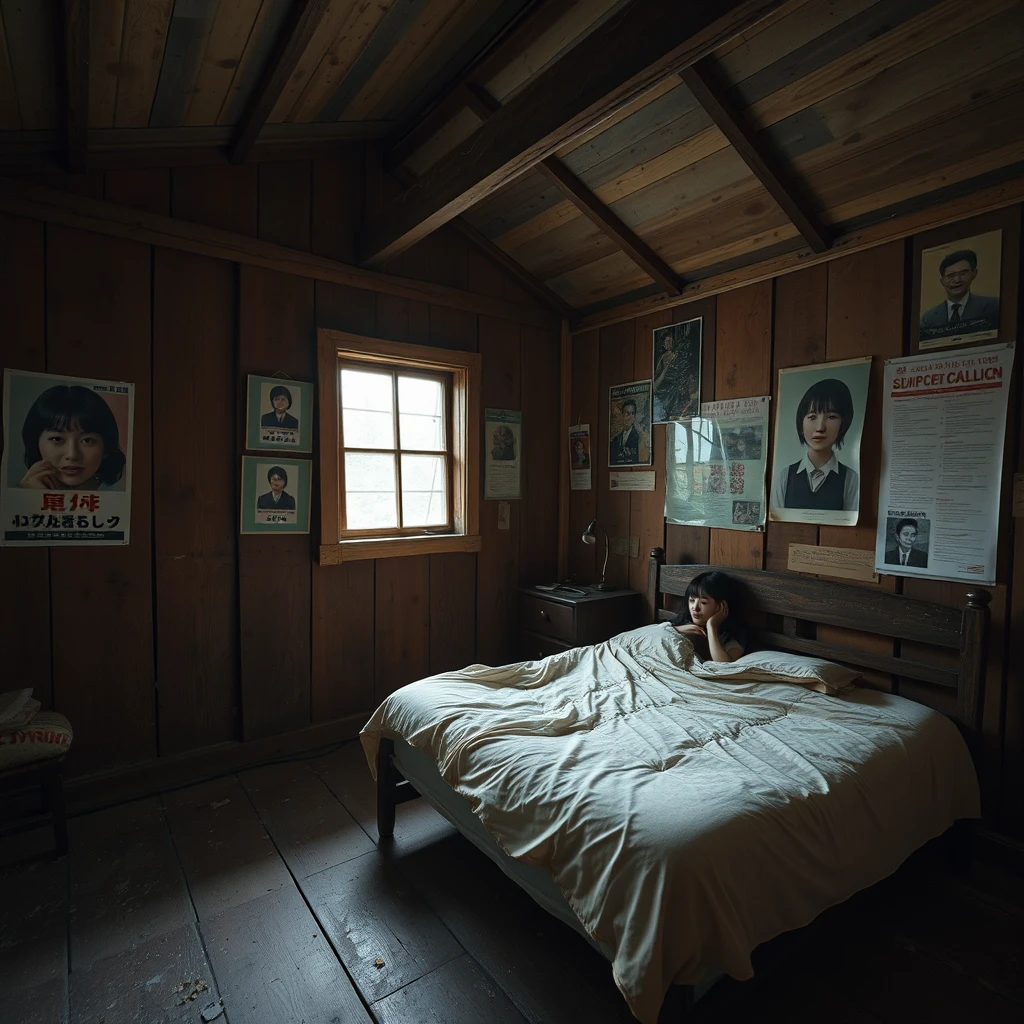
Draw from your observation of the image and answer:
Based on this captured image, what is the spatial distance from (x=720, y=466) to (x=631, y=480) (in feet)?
1.93

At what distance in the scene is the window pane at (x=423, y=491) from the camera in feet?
10.9

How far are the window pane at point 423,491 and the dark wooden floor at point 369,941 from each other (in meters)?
1.59

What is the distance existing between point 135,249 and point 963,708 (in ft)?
11.6

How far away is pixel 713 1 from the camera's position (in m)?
1.47

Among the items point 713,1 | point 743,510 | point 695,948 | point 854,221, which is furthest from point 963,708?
point 713,1

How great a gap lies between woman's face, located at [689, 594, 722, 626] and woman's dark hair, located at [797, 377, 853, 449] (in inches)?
31.5

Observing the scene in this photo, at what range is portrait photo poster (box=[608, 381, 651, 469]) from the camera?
132 inches

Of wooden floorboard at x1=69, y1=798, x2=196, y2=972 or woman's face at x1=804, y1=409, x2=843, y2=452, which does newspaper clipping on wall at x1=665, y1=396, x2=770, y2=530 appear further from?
wooden floorboard at x1=69, y1=798, x2=196, y2=972

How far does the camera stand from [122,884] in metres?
1.94

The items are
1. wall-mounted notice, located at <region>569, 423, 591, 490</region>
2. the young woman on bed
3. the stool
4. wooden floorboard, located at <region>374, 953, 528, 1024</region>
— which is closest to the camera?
wooden floorboard, located at <region>374, 953, 528, 1024</region>

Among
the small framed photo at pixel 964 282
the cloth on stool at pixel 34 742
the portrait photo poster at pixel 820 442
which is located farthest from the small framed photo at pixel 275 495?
the small framed photo at pixel 964 282

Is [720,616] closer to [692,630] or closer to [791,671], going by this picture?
[692,630]

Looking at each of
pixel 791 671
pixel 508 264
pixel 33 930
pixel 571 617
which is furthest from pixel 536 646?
pixel 33 930

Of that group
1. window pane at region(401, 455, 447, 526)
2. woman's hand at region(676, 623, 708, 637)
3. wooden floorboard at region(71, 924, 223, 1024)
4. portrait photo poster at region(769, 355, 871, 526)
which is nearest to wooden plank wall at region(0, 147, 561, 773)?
window pane at region(401, 455, 447, 526)
